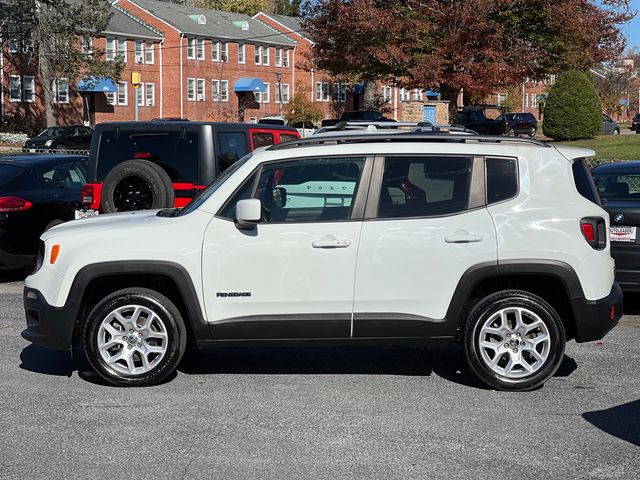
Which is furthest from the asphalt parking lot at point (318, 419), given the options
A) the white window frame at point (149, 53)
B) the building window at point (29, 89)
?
the white window frame at point (149, 53)

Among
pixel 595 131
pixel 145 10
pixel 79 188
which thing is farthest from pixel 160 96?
pixel 79 188

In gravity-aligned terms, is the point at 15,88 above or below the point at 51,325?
above

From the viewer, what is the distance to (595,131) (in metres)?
43.5

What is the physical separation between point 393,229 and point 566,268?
1269mm

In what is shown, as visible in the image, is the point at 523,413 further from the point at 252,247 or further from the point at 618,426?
the point at 252,247

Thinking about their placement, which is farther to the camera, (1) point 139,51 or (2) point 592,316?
(1) point 139,51

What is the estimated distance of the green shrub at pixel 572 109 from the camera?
138 ft

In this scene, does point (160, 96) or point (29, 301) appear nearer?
point (29, 301)

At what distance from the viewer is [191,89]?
7138cm

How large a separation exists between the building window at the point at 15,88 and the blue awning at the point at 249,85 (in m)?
17.9

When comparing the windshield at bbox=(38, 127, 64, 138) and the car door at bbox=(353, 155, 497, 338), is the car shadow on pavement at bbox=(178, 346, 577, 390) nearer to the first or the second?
the car door at bbox=(353, 155, 497, 338)

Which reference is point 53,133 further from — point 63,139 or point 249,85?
point 249,85

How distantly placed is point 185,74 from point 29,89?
1235cm

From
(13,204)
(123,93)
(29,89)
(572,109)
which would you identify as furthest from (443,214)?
(123,93)
